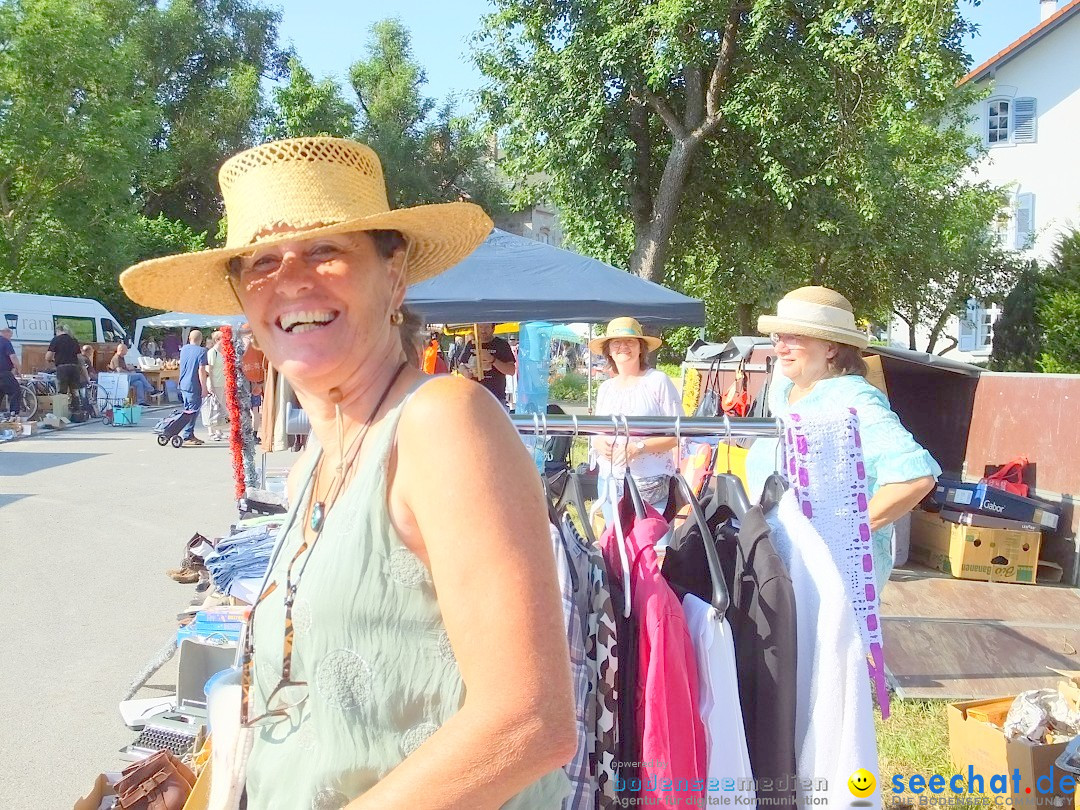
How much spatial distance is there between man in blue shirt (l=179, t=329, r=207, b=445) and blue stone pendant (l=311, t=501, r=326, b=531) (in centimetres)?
1504

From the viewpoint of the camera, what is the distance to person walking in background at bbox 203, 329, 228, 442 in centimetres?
1448

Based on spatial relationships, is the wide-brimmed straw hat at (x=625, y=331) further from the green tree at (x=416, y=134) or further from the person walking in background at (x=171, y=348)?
the green tree at (x=416, y=134)

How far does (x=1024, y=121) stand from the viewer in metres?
31.0

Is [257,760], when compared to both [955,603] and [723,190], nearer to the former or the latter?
[955,603]

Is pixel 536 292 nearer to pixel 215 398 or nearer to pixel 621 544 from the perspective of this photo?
pixel 621 544

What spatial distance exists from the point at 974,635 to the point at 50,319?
2256 cm

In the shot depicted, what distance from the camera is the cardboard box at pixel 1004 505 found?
274 inches

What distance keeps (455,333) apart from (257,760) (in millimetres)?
16153

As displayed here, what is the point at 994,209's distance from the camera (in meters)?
24.2

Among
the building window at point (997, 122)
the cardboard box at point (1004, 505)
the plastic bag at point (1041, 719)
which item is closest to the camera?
the plastic bag at point (1041, 719)

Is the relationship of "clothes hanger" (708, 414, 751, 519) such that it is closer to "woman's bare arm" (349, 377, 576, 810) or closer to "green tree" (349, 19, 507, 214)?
"woman's bare arm" (349, 377, 576, 810)

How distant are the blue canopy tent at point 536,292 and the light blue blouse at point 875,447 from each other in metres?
3.48

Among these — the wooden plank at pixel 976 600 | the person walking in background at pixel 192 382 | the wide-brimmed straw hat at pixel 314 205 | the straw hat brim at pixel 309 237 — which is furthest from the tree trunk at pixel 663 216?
the wide-brimmed straw hat at pixel 314 205

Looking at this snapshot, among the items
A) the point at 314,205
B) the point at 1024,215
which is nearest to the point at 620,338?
the point at 314,205
